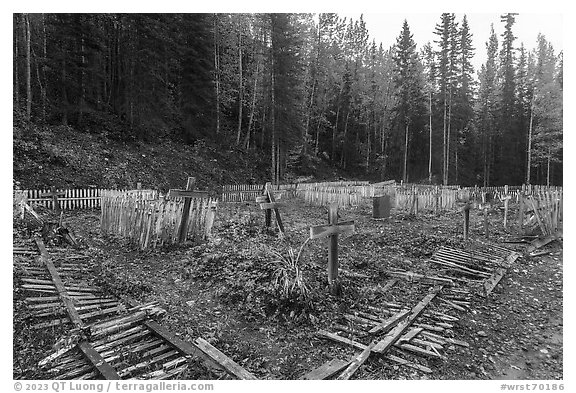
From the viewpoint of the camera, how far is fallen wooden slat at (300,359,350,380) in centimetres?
433

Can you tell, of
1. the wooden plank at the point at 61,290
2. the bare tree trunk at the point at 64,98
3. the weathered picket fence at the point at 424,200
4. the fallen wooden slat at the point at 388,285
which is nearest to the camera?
the wooden plank at the point at 61,290

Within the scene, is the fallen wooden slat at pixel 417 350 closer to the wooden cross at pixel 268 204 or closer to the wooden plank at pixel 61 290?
the wooden plank at pixel 61 290

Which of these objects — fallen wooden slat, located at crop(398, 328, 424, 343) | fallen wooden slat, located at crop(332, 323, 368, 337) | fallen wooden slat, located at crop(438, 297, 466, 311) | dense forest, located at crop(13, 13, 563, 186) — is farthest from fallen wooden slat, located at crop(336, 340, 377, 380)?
dense forest, located at crop(13, 13, 563, 186)

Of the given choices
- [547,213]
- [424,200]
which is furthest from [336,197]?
[547,213]

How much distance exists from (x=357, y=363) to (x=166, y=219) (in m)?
7.05

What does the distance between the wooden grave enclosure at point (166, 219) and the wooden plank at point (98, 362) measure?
5433 mm

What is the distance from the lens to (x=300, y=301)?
6121mm

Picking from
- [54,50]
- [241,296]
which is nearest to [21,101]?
[54,50]

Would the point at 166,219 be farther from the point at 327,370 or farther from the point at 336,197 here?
the point at 336,197

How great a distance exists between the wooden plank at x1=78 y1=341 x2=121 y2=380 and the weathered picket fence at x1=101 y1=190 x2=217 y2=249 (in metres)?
5.43

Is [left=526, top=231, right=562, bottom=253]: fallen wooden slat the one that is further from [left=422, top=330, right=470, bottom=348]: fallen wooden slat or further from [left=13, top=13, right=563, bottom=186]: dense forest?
[left=13, top=13, right=563, bottom=186]: dense forest

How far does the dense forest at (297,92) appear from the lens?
24.8 m

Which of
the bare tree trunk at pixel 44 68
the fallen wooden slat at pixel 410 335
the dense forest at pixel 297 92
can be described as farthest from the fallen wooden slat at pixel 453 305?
the bare tree trunk at pixel 44 68

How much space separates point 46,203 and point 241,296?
1352 cm
